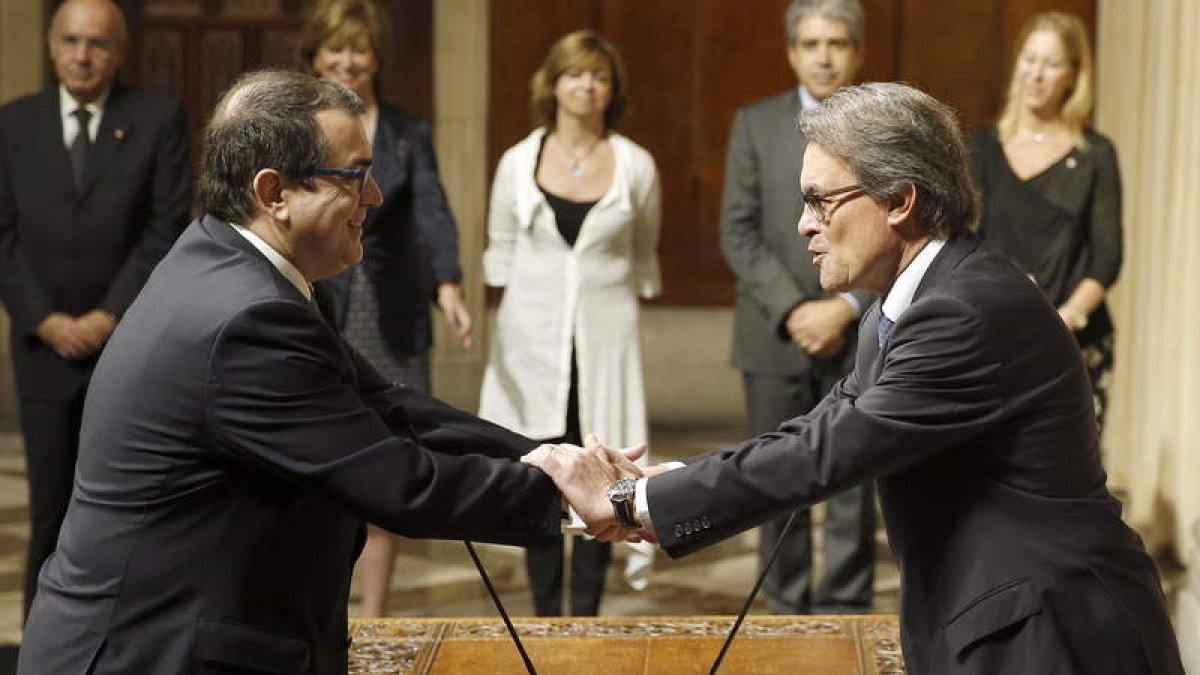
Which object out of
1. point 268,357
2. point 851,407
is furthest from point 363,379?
point 851,407

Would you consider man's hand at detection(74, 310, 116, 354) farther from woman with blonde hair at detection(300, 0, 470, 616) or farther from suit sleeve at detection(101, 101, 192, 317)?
woman with blonde hair at detection(300, 0, 470, 616)

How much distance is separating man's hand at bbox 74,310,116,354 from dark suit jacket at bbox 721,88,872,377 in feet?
5.54

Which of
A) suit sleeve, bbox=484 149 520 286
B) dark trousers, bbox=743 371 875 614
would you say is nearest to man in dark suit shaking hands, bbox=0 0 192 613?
suit sleeve, bbox=484 149 520 286

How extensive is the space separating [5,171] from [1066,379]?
11.3 feet

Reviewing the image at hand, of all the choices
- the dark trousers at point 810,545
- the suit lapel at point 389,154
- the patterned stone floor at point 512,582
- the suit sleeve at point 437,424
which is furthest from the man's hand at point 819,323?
the suit sleeve at point 437,424

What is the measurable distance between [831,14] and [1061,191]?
0.81 metres

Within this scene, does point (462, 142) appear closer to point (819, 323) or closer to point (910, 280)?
point (819, 323)

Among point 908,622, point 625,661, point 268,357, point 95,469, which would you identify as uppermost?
point 268,357

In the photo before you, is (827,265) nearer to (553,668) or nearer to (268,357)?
(268,357)

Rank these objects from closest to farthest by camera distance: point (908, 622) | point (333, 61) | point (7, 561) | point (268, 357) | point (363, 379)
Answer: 1. point (268, 357)
2. point (908, 622)
3. point (363, 379)
4. point (333, 61)
5. point (7, 561)

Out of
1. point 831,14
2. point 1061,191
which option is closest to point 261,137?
point 831,14

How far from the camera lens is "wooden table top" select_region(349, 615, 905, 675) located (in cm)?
392

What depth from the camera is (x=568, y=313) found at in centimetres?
541

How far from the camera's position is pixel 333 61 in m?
5.32
